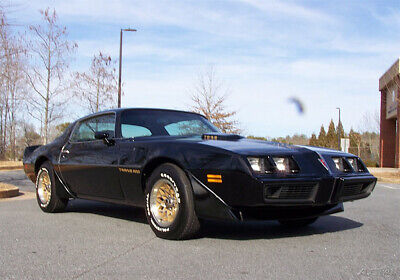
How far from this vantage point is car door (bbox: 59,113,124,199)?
16.5 feet

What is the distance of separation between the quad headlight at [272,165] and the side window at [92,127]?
2139 mm

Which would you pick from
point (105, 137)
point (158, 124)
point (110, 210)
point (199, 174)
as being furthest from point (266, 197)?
point (110, 210)

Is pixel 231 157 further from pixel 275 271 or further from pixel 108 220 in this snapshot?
pixel 108 220

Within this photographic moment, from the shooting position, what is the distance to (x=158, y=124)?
5.31 metres

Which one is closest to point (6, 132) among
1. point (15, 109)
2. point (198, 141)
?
point (15, 109)

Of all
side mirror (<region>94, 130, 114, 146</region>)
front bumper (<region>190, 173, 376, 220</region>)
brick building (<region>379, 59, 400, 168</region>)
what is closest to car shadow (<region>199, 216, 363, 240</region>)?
front bumper (<region>190, 173, 376, 220</region>)

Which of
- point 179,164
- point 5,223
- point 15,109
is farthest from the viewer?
point 15,109

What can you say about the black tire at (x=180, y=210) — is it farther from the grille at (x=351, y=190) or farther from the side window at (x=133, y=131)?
the grille at (x=351, y=190)

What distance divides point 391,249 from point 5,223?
4177 mm

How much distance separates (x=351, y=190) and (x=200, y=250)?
5.42 feet

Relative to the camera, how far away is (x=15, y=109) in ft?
104

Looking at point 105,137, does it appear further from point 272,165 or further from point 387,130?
point 387,130

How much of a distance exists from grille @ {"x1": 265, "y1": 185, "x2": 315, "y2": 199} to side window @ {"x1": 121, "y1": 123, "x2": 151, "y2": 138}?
1905mm

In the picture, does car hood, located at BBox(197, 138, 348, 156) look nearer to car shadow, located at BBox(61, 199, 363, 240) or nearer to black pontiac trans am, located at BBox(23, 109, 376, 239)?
black pontiac trans am, located at BBox(23, 109, 376, 239)
